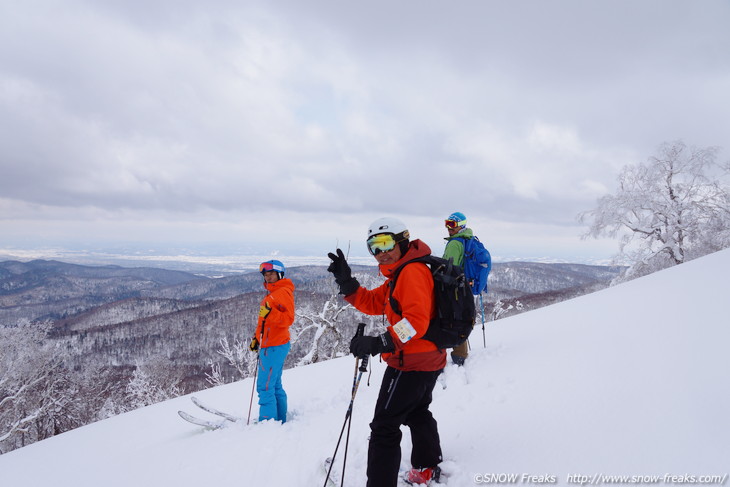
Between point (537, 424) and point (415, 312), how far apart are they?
2.02 m

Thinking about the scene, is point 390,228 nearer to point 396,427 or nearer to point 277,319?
point 396,427

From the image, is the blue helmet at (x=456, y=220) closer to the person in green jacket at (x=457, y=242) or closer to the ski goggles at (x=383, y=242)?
the person in green jacket at (x=457, y=242)

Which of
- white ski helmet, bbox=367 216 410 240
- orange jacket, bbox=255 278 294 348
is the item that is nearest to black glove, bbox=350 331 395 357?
white ski helmet, bbox=367 216 410 240

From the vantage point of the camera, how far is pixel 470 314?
2.70 m

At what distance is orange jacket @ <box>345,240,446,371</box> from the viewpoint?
2.53 metres

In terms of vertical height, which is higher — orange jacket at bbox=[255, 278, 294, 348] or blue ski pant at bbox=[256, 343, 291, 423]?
orange jacket at bbox=[255, 278, 294, 348]

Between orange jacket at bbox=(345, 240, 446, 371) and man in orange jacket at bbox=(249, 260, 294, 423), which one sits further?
man in orange jacket at bbox=(249, 260, 294, 423)

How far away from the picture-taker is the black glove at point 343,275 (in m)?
3.30

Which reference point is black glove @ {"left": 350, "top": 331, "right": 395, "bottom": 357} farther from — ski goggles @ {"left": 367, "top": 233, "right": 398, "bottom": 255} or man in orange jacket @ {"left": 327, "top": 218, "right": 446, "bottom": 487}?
ski goggles @ {"left": 367, "top": 233, "right": 398, "bottom": 255}

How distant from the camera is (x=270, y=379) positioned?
5246 millimetres

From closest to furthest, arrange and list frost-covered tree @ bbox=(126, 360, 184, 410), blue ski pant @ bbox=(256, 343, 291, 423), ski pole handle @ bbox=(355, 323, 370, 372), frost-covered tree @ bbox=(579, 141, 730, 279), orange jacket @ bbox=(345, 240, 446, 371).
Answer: orange jacket @ bbox=(345, 240, 446, 371) < ski pole handle @ bbox=(355, 323, 370, 372) < blue ski pant @ bbox=(256, 343, 291, 423) < frost-covered tree @ bbox=(579, 141, 730, 279) < frost-covered tree @ bbox=(126, 360, 184, 410)

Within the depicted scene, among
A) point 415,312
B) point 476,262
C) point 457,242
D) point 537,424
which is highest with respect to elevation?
point 457,242

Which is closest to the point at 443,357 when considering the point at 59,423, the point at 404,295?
the point at 404,295

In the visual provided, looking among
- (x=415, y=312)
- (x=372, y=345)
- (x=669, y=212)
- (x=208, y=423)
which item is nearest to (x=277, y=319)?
(x=208, y=423)
